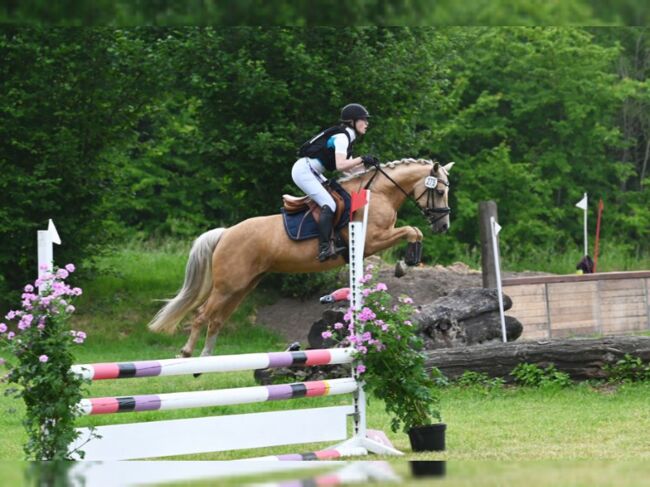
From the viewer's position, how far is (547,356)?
28.6 feet

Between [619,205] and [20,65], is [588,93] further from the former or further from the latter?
[20,65]

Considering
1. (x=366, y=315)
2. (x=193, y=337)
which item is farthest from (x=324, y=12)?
(x=193, y=337)

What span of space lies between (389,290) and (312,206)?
6.07 m

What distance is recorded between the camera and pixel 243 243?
9922mm

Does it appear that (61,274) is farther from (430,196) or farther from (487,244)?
(487,244)

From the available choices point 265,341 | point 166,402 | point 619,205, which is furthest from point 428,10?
point 619,205

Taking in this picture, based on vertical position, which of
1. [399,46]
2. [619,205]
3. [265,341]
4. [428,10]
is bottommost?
[265,341]

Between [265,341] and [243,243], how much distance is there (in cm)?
559

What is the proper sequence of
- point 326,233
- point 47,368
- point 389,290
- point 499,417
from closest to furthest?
point 47,368 < point 499,417 < point 326,233 < point 389,290

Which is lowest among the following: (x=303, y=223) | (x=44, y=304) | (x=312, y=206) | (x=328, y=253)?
(x=44, y=304)

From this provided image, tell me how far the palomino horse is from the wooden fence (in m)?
4.77

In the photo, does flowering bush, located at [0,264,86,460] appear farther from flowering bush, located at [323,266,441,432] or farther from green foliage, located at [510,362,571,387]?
A: green foliage, located at [510,362,571,387]

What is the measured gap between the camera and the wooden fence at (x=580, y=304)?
14391 mm

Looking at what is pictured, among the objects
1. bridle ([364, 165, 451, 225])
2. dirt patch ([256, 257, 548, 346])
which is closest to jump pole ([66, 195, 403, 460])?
bridle ([364, 165, 451, 225])
